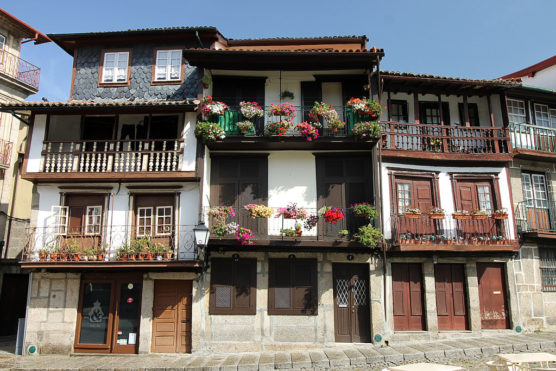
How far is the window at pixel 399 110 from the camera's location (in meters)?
17.2

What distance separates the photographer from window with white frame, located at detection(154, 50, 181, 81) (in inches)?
676

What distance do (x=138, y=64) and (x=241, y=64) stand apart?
4393mm

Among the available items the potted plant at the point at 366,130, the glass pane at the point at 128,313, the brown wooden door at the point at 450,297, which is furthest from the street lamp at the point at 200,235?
the brown wooden door at the point at 450,297

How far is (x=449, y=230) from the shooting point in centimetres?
1562

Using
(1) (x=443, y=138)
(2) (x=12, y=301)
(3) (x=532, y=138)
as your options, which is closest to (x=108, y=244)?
(2) (x=12, y=301)

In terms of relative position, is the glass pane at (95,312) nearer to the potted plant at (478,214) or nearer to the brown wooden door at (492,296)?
the potted plant at (478,214)

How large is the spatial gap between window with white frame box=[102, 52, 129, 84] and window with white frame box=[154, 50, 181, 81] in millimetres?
1322

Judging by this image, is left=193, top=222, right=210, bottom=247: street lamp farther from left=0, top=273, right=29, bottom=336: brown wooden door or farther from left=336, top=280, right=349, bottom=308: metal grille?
left=0, top=273, right=29, bottom=336: brown wooden door

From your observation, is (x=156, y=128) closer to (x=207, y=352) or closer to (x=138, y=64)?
(x=138, y=64)

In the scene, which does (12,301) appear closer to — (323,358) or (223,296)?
(223,296)

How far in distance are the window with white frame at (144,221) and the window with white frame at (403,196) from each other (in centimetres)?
904

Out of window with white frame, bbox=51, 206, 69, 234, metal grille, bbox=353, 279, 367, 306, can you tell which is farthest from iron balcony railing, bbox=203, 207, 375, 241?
window with white frame, bbox=51, 206, 69, 234

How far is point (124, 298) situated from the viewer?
1551 cm

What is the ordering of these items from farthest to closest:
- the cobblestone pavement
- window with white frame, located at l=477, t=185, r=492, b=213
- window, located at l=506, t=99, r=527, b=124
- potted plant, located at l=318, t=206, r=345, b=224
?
1. window, located at l=506, t=99, r=527, b=124
2. window with white frame, located at l=477, t=185, r=492, b=213
3. potted plant, located at l=318, t=206, r=345, b=224
4. the cobblestone pavement
